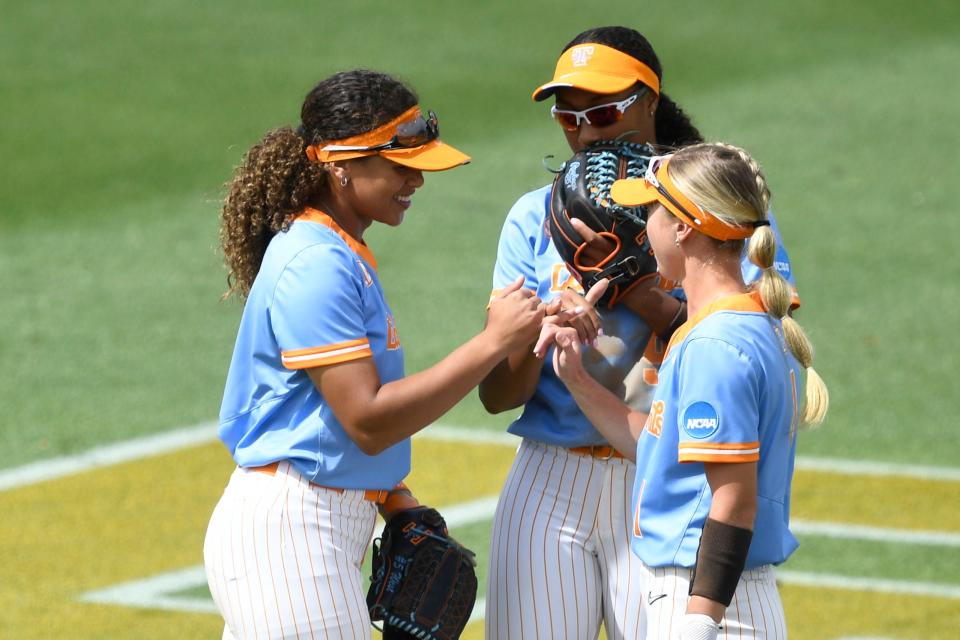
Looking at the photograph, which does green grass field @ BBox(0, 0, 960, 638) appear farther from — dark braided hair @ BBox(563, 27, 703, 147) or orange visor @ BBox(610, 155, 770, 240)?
orange visor @ BBox(610, 155, 770, 240)

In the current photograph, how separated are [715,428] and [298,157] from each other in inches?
54.8

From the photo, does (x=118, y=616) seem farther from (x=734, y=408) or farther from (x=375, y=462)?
(x=734, y=408)

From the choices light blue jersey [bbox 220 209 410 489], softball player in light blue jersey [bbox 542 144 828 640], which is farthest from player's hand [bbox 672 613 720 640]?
light blue jersey [bbox 220 209 410 489]

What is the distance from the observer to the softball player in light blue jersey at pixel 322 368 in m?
3.97

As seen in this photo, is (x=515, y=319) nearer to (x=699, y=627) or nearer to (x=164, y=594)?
(x=699, y=627)

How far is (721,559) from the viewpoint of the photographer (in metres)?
3.54

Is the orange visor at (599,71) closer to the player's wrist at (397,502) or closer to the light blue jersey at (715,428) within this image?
the light blue jersey at (715,428)

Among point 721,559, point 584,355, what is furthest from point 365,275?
point 721,559

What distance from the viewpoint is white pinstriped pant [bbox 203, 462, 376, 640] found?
3982mm

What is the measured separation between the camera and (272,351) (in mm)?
4066

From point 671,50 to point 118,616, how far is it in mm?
11591

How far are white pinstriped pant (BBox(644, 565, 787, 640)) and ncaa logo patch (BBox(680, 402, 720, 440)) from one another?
39 cm

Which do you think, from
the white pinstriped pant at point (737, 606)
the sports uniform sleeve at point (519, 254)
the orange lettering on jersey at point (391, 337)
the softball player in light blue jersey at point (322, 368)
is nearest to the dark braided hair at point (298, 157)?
the softball player in light blue jersey at point (322, 368)

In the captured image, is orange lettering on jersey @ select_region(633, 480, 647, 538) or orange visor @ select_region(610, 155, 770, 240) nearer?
orange visor @ select_region(610, 155, 770, 240)
